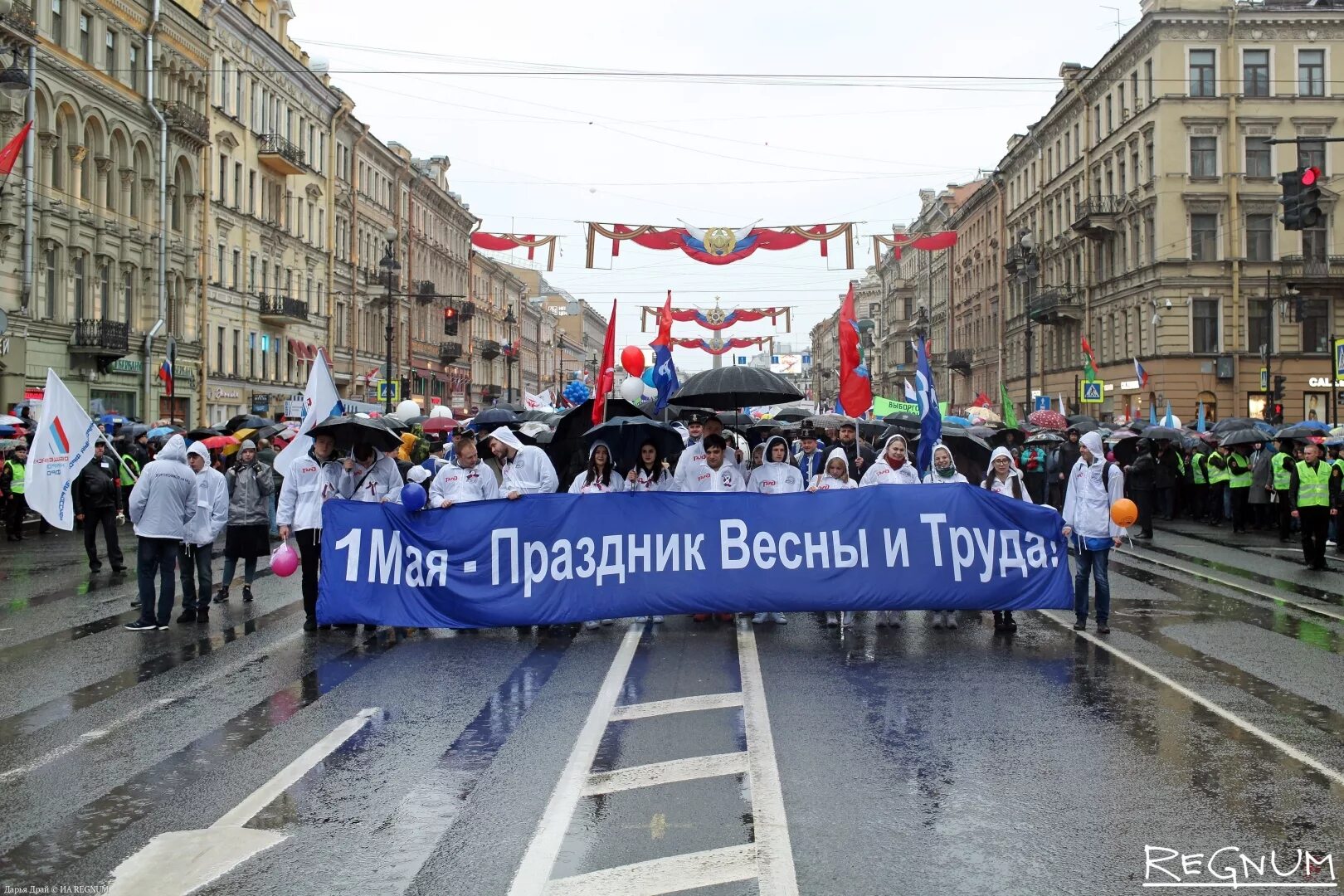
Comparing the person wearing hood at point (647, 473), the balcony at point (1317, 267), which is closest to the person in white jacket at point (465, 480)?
the person wearing hood at point (647, 473)

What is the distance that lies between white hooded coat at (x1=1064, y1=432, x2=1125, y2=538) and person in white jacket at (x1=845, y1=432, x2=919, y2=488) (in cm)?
143

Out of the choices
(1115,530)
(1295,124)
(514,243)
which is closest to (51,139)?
(514,243)

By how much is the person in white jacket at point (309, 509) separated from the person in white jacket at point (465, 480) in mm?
989

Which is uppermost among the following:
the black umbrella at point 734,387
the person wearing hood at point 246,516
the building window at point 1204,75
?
the building window at point 1204,75

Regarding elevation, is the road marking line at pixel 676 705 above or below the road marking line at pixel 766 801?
above

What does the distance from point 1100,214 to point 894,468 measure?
4840 cm

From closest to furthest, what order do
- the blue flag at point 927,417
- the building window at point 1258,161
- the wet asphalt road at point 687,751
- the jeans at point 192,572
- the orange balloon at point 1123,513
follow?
the wet asphalt road at point 687,751 → the orange balloon at point 1123,513 → the jeans at point 192,572 → the blue flag at point 927,417 → the building window at point 1258,161

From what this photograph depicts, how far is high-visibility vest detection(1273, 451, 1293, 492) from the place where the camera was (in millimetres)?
21625

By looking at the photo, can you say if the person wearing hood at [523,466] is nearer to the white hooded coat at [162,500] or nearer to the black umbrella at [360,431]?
the black umbrella at [360,431]

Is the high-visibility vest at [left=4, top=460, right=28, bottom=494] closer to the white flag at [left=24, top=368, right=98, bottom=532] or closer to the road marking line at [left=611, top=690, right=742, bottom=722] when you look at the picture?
the white flag at [left=24, top=368, right=98, bottom=532]

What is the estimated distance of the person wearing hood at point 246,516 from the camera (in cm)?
1398

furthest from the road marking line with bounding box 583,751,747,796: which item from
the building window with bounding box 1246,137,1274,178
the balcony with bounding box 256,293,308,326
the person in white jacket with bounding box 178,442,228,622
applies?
the building window with bounding box 1246,137,1274,178

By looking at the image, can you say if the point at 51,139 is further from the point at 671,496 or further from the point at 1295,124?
the point at 1295,124

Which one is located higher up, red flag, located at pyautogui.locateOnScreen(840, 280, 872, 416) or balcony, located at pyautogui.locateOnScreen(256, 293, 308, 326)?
balcony, located at pyautogui.locateOnScreen(256, 293, 308, 326)
